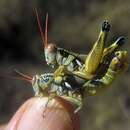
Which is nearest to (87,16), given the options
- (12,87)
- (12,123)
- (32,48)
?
(32,48)

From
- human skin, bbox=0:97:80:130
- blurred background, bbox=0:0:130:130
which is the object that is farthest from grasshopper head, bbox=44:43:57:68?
blurred background, bbox=0:0:130:130

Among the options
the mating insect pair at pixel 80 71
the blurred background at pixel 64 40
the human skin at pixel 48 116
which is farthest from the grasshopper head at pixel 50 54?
the blurred background at pixel 64 40

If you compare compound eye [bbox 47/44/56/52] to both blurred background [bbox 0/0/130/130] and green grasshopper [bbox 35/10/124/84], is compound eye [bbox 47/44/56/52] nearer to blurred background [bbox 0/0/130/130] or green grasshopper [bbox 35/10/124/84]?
green grasshopper [bbox 35/10/124/84]

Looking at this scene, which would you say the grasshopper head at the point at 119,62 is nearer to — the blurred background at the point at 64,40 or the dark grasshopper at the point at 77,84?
the dark grasshopper at the point at 77,84

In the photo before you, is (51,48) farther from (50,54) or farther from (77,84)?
(77,84)

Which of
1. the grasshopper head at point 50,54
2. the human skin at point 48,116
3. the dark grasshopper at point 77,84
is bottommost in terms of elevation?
the human skin at point 48,116

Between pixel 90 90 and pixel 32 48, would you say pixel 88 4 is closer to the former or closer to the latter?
pixel 32 48
